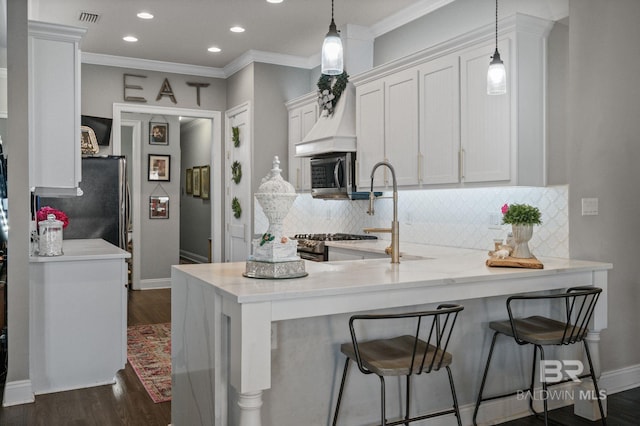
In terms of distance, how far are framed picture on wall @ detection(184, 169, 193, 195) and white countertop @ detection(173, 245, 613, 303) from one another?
26.6ft

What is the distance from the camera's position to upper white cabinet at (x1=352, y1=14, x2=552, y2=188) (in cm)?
348

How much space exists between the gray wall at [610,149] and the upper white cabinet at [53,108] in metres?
3.28

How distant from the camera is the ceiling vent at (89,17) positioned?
4.94 m

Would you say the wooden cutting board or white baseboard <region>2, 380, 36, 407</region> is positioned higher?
the wooden cutting board

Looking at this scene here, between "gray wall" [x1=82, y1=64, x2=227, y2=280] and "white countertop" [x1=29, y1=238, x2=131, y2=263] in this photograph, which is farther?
"gray wall" [x1=82, y1=64, x2=227, y2=280]

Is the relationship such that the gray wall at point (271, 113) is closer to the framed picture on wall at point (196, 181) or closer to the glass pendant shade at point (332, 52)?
the glass pendant shade at point (332, 52)

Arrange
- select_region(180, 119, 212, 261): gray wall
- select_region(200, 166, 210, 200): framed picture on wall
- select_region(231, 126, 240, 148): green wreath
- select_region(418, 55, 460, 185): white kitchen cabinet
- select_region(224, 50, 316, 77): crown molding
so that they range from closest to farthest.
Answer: select_region(418, 55, 460, 185): white kitchen cabinet, select_region(224, 50, 316, 77): crown molding, select_region(231, 126, 240, 148): green wreath, select_region(200, 166, 210, 200): framed picture on wall, select_region(180, 119, 212, 261): gray wall

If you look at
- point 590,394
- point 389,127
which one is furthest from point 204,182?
point 590,394

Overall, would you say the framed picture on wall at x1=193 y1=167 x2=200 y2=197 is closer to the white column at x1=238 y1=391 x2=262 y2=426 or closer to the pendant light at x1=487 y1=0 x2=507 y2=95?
the pendant light at x1=487 y1=0 x2=507 y2=95

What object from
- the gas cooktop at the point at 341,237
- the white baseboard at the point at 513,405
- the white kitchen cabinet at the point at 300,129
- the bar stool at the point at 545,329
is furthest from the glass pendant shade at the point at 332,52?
the white kitchen cabinet at the point at 300,129

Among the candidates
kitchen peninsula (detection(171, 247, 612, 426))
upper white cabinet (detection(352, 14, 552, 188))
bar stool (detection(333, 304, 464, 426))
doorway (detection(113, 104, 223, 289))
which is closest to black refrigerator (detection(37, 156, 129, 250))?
doorway (detection(113, 104, 223, 289))

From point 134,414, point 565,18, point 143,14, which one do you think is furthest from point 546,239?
point 143,14

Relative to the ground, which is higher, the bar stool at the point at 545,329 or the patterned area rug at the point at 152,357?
the bar stool at the point at 545,329

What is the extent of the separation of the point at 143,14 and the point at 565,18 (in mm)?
3515
